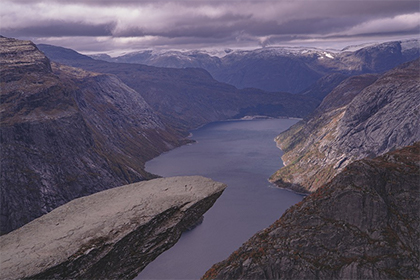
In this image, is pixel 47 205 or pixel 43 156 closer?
pixel 47 205

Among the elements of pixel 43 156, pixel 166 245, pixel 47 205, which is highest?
pixel 166 245

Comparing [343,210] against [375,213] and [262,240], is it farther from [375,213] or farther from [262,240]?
[262,240]

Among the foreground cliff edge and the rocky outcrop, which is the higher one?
the foreground cliff edge

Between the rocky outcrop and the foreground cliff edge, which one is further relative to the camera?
the rocky outcrop

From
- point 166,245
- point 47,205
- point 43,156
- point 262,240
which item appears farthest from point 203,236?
point 166,245

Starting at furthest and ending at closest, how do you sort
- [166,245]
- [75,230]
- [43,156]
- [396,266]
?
[43,156] < [396,266] < [166,245] < [75,230]

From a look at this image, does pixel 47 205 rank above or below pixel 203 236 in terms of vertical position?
above
